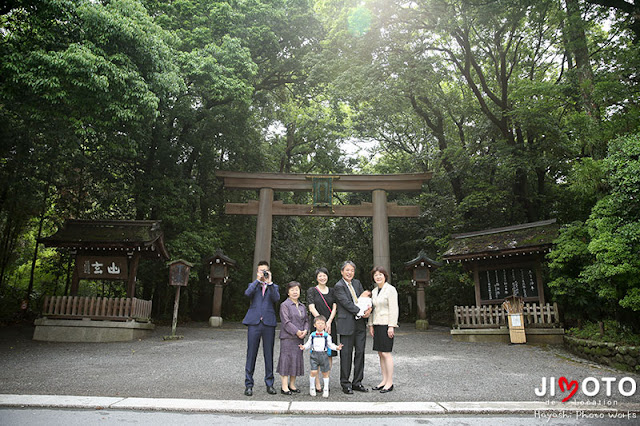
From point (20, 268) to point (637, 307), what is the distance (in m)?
25.0

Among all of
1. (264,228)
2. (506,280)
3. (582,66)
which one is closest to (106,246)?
(264,228)

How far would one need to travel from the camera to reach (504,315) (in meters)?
10.9

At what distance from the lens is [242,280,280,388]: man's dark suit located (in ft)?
16.5

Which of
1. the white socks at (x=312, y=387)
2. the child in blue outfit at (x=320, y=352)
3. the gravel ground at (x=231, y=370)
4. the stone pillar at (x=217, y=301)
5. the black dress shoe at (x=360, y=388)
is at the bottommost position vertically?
the gravel ground at (x=231, y=370)

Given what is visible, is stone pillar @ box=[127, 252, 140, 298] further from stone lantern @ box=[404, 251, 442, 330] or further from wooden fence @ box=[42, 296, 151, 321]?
stone lantern @ box=[404, 251, 442, 330]

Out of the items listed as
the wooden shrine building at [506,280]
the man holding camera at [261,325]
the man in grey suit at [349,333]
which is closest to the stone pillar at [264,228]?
the wooden shrine building at [506,280]

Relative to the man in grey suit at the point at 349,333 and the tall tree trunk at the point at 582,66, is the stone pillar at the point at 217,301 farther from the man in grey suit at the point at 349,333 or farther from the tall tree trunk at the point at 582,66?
the tall tree trunk at the point at 582,66

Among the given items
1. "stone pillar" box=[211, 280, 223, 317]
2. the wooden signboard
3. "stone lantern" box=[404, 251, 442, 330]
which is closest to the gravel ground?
the wooden signboard

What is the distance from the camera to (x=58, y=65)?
770 cm

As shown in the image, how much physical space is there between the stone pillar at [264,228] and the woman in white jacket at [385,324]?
852 centimetres

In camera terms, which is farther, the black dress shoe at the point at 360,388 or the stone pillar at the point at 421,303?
the stone pillar at the point at 421,303

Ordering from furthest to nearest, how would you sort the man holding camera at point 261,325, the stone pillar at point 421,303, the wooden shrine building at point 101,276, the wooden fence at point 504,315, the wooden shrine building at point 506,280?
the stone pillar at point 421,303 → the wooden shrine building at point 101,276 → the wooden shrine building at point 506,280 → the wooden fence at point 504,315 → the man holding camera at point 261,325

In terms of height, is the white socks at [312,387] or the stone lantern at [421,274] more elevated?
the stone lantern at [421,274]

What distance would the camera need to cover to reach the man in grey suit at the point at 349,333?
504 centimetres
